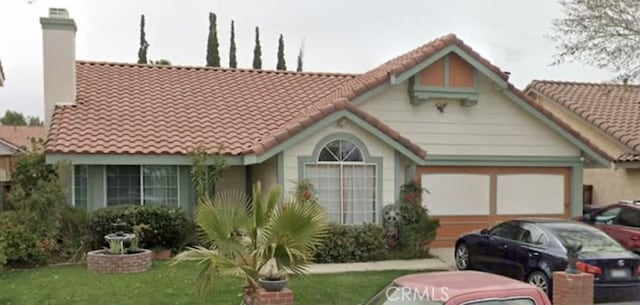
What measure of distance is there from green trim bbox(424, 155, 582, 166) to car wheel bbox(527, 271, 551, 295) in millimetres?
6543

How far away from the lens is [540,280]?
34.0 feet

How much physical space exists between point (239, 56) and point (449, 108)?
94.8 ft

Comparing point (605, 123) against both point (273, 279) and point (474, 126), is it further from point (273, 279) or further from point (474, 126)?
point (273, 279)

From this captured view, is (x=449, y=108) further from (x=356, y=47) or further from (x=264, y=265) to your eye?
(x=264, y=265)

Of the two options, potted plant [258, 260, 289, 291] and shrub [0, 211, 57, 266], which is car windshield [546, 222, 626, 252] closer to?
potted plant [258, 260, 289, 291]

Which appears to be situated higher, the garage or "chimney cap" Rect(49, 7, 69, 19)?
"chimney cap" Rect(49, 7, 69, 19)

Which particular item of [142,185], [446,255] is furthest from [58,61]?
[446,255]

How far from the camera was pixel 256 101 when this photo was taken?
18547mm

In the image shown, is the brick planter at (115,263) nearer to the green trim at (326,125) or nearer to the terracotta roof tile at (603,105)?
the green trim at (326,125)

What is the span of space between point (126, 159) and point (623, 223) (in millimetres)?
12374

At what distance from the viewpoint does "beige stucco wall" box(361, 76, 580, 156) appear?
54.6 ft

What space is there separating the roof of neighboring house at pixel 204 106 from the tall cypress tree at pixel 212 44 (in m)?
20.1

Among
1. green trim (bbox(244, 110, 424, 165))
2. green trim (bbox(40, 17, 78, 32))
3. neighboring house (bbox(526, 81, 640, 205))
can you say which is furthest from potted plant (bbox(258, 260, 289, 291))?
neighboring house (bbox(526, 81, 640, 205))

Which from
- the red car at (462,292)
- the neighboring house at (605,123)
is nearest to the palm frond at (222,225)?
the red car at (462,292)
